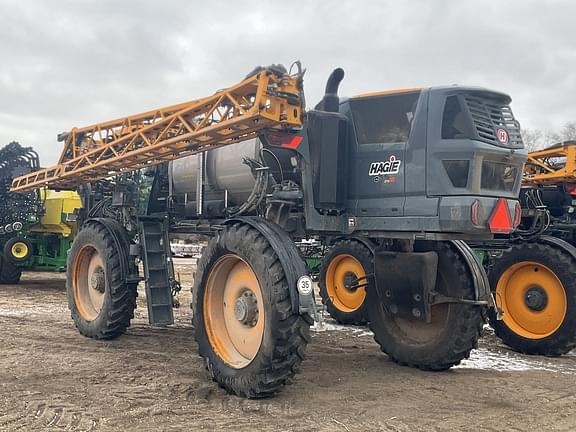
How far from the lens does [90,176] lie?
7.70 meters

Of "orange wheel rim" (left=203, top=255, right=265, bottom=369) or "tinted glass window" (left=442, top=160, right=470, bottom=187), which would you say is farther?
"orange wheel rim" (left=203, top=255, right=265, bottom=369)

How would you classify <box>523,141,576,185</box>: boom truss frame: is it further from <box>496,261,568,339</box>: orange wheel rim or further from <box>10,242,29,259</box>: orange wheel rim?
<box>10,242,29,259</box>: orange wheel rim

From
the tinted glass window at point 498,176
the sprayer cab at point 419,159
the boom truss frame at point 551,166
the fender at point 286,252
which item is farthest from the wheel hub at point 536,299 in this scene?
the fender at point 286,252

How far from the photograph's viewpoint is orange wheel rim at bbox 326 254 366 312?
957 cm

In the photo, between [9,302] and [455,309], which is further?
[9,302]

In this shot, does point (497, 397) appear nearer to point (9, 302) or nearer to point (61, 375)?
point (61, 375)

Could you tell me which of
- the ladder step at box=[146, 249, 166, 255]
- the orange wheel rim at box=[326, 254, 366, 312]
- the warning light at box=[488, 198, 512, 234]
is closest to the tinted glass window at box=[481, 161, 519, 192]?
the warning light at box=[488, 198, 512, 234]

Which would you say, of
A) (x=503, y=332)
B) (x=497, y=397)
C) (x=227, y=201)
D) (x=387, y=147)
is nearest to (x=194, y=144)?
(x=227, y=201)

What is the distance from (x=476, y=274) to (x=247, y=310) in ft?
7.99

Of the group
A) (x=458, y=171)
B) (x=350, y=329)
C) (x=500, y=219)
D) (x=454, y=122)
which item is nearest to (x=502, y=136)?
(x=454, y=122)

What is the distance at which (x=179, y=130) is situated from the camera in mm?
6129

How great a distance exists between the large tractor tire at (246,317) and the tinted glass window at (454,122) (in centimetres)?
183

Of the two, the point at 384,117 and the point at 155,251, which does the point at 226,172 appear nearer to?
the point at 155,251

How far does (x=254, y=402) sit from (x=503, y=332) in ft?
13.6
